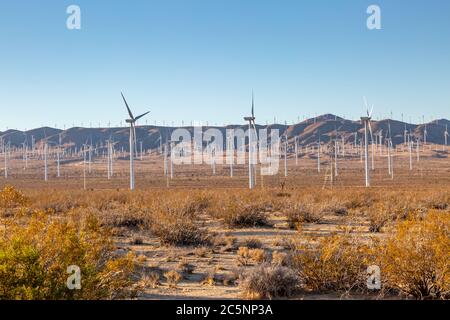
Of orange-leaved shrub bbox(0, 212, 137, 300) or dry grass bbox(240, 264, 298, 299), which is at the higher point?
orange-leaved shrub bbox(0, 212, 137, 300)

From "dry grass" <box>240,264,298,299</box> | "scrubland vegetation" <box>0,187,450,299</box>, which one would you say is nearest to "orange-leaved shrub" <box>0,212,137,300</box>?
"scrubland vegetation" <box>0,187,450,299</box>

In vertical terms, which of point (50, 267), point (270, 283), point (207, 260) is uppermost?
point (50, 267)

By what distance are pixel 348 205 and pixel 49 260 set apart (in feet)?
78.9

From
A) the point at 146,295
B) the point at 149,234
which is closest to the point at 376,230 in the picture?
the point at 149,234

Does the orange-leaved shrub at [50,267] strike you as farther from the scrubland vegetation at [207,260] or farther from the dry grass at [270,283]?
the dry grass at [270,283]

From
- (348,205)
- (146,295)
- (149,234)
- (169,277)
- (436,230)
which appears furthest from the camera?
(348,205)

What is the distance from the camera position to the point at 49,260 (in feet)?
27.2

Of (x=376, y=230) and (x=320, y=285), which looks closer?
(x=320, y=285)

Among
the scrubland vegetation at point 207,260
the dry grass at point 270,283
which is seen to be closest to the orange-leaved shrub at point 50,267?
the scrubland vegetation at point 207,260

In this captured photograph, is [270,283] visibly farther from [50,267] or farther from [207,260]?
[50,267]

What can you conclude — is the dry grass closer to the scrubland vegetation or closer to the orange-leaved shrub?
the scrubland vegetation

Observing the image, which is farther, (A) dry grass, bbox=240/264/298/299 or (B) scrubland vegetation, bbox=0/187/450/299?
(A) dry grass, bbox=240/264/298/299

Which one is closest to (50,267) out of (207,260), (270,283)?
(270,283)
